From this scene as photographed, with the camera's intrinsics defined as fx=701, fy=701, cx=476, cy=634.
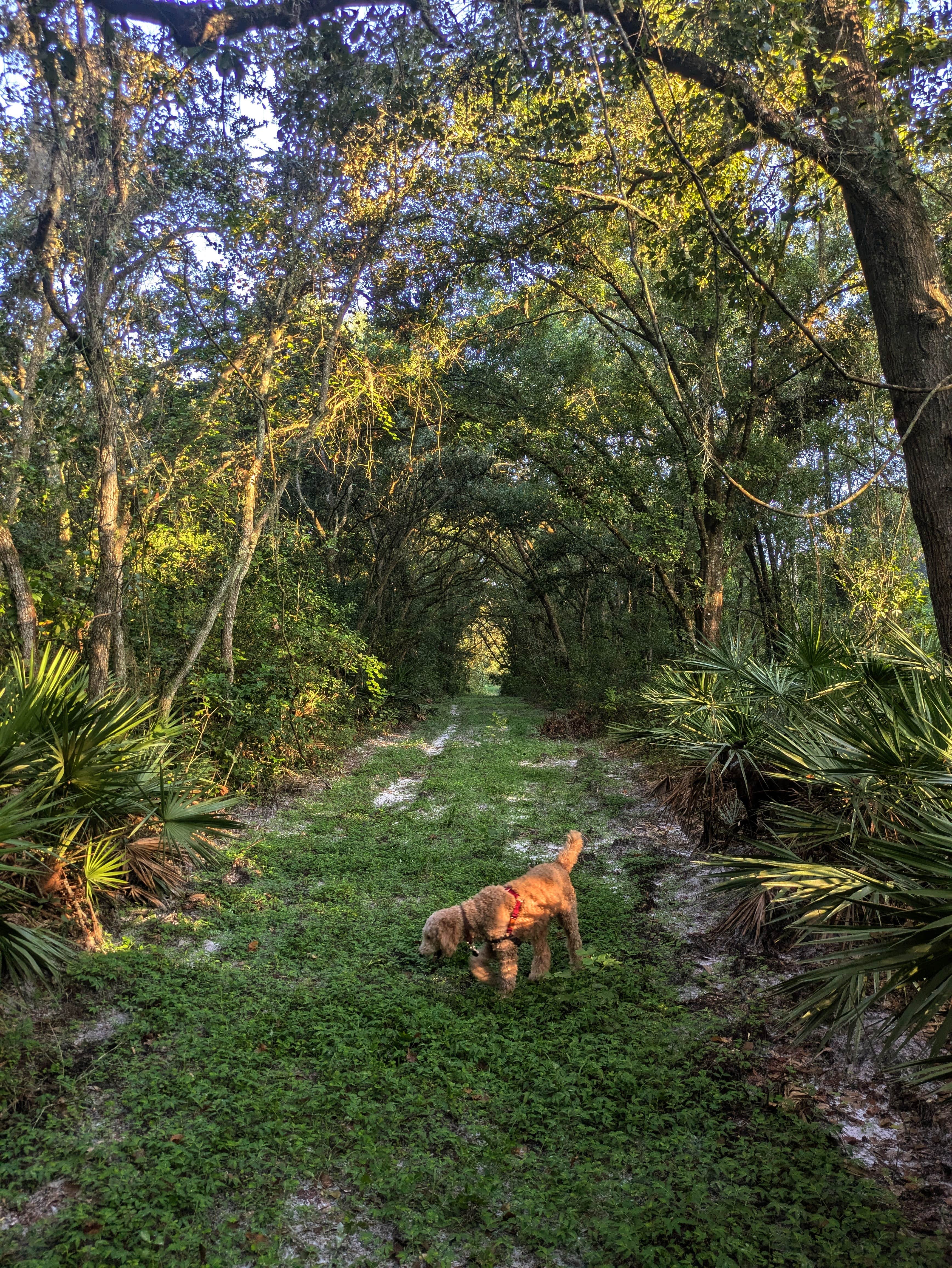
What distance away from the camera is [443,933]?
418 cm

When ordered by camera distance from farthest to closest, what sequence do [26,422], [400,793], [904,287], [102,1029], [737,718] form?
[400,793] < [26,422] < [737,718] < [904,287] < [102,1029]

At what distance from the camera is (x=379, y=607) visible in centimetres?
1714

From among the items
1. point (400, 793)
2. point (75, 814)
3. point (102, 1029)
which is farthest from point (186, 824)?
point (400, 793)

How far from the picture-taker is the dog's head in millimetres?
4164

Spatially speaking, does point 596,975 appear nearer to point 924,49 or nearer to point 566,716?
point 924,49

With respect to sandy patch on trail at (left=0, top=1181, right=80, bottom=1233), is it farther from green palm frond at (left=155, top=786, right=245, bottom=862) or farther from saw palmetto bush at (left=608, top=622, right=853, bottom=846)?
saw palmetto bush at (left=608, top=622, right=853, bottom=846)

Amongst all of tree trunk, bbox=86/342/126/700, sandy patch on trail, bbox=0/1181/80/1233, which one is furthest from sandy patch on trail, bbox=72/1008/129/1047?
tree trunk, bbox=86/342/126/700

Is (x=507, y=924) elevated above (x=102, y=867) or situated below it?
below

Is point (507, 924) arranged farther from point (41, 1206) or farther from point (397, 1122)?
point (41, 1206)

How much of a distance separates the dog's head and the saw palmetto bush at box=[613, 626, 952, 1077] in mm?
1566

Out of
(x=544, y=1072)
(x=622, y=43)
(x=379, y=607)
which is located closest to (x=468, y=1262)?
(x=544, y=1072)

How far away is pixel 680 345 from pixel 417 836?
10.4 m

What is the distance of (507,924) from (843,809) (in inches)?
87.9

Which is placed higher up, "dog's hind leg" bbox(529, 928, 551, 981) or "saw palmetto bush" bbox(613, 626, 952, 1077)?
"saw palmetto bush" bbox(613, 626, 952, 1077)
